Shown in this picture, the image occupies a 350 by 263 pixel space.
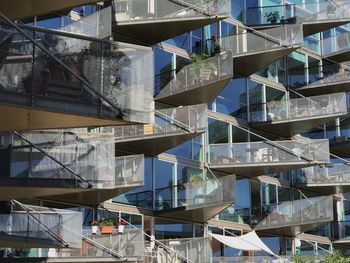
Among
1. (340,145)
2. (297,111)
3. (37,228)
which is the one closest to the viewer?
(37,228)

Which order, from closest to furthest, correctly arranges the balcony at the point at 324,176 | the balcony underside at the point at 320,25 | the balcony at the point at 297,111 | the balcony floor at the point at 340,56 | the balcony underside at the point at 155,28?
the balcony underside at the point at 155,28 < the balcony at the point at 297,111 < the balcony at the point at 324,176 < the balcony underside at the point at 320,25 < the balcony floor at the point at 340,56

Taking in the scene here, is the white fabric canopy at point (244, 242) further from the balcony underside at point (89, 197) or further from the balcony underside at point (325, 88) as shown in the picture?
the balcony underside at point (325, 88)

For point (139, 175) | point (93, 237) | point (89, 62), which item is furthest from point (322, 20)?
point (89, 62)

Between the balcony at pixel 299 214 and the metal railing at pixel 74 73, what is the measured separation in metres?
20.2

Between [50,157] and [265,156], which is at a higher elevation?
[265,156]

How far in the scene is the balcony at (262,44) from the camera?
29656 mm

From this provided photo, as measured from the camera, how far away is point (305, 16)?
32.9 meters

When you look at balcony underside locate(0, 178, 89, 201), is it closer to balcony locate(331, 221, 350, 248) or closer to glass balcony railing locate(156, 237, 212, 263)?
glass balcony railing locate(156, 237, 212, 263)

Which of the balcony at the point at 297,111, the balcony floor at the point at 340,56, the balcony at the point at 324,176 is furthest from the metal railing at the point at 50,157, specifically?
the balcony floor at the point at 340,56

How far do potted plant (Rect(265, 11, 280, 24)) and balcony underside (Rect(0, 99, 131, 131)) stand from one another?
22.9 m

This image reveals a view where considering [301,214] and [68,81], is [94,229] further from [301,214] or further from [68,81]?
[68,81]

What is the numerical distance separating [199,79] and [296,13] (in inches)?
322

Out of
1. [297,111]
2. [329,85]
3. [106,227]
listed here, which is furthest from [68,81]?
[329,85]

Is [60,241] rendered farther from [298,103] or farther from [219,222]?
[298,103]
